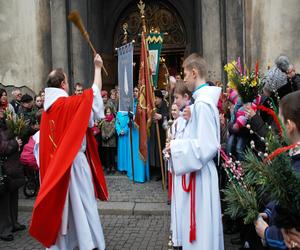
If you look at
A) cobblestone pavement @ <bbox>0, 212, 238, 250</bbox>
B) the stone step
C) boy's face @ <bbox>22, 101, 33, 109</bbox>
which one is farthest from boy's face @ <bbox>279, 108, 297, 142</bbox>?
boy's face @ <bbox>22, 101, 33, 109</bbox>

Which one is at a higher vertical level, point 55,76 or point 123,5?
point 123,5

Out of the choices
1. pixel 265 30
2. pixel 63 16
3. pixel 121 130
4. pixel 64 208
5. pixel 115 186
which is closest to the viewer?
pixel 64 208

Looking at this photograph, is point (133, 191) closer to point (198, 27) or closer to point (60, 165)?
point (60, 165)

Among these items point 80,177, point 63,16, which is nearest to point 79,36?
point 63,16

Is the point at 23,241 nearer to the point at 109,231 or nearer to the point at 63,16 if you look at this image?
the point at 109,231

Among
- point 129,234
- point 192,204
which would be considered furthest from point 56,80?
point 129,234

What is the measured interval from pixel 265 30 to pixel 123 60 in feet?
16.5

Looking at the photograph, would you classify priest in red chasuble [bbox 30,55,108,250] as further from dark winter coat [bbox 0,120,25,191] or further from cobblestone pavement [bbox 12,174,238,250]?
dark winter coat [bbox 0,120,25,191]

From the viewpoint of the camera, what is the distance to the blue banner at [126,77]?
6855 mm

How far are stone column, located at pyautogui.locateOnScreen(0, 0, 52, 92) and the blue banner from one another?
16.7ft

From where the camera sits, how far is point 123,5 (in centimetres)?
1341

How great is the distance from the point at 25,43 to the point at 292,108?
34.3 ft

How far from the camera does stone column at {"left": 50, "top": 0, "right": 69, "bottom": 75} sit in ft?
37.3

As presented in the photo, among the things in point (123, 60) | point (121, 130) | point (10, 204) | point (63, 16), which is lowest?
point (10, 204)
